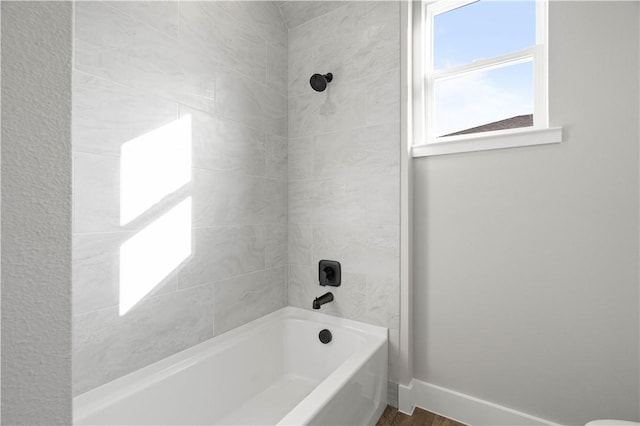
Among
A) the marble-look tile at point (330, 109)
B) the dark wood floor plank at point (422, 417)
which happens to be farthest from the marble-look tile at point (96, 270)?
the dark wood floor plank at point (422, 417)

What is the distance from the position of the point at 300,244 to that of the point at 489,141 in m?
1.27

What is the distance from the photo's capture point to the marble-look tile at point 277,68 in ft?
6.64

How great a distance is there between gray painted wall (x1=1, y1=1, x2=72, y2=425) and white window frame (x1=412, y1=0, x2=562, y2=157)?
1654 mm

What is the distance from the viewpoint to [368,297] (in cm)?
186

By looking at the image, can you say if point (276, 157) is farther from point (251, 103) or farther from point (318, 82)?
point (318, 82)

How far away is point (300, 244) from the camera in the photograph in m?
2.12

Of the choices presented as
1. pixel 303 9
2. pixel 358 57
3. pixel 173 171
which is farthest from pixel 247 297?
pixel 303 9

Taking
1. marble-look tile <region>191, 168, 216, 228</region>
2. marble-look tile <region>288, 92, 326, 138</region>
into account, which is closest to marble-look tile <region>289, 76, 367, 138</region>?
marble-look tile <region>288, 92, 326, 138</region>

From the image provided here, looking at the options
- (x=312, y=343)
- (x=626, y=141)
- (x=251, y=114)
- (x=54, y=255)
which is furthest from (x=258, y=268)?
(x=626, y=141)

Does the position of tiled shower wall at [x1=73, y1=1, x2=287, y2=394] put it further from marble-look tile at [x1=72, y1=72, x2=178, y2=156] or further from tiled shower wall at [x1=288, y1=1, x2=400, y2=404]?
tiled shower wall at [x1=288, y1=1, x2=400, y2=404]

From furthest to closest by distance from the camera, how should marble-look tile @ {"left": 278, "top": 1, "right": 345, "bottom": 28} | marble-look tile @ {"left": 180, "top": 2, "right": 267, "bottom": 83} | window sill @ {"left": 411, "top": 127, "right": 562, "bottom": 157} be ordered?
marble-look tile @ {"left": 278, "top": 1, "right": 345, "bottom": 28}
marble-look tile @ {"left": 180, "top": 2, "right": 267, "bottom": 83}
window sill @ {"left": 411, "top": 127, "right": 562, "bottom": 157}

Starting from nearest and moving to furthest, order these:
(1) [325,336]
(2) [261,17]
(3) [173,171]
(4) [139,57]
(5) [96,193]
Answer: (5) [96,193]
(4) [139,57]
(3) [173,171]
(1) [325,336]
(2) [261,17]

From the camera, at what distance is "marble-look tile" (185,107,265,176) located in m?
1.59

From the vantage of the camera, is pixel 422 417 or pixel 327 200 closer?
pixel 422 417
